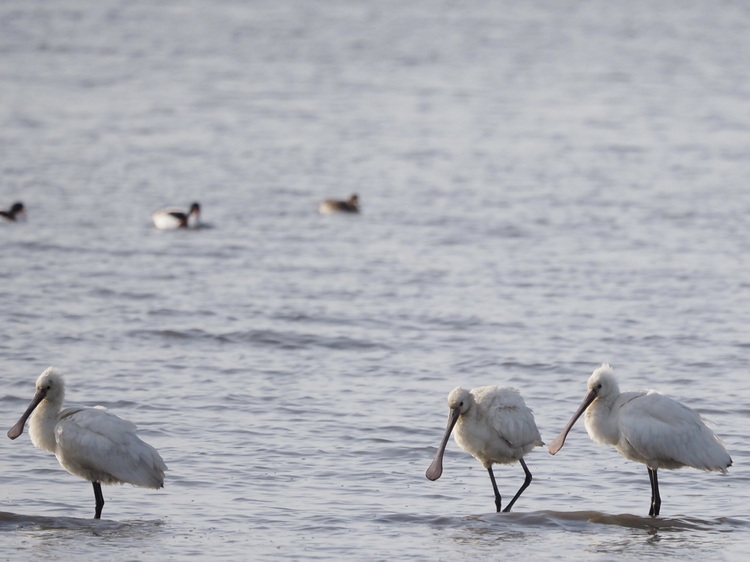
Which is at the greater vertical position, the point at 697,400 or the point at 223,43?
the point at 223,43

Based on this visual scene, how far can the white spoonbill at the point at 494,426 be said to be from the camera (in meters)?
9.66

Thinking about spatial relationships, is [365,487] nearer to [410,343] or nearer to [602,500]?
[602,500]

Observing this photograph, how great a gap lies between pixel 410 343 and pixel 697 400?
3269 millimetres

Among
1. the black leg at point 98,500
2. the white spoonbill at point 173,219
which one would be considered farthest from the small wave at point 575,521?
the white spoonbill at point 173,219

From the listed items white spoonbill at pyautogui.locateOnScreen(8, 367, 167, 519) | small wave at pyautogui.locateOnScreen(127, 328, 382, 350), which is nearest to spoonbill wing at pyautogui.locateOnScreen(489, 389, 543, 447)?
white spoonbill at pyautogui.locateOnScreen(8, 367, 167, 519)

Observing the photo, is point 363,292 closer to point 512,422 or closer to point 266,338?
point 266,338

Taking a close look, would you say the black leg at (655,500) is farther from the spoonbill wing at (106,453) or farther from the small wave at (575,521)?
the spoonbill wing at (106,453)

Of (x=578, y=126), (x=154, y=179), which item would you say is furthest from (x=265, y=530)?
(x=578, y=126)

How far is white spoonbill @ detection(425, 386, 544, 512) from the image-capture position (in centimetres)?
966

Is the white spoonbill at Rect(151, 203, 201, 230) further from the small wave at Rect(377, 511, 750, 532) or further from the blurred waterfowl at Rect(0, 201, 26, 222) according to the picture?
the small wave at Rect(377, 511, 750, 532)

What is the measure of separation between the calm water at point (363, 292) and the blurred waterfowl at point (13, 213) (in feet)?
0.90

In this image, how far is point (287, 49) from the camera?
46.0 meters

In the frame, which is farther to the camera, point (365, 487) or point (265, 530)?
point (365, 487)

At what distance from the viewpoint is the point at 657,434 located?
9.50m
